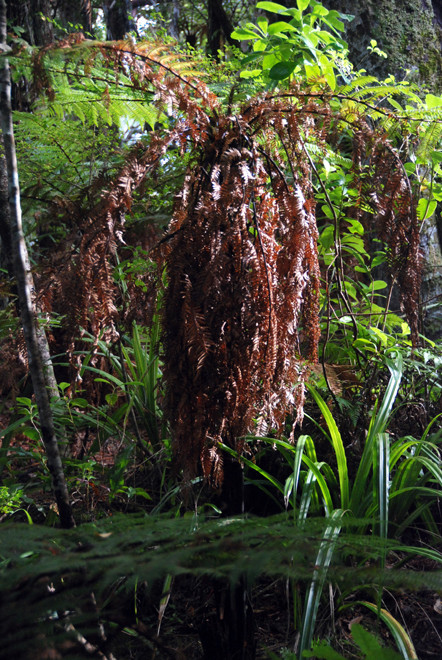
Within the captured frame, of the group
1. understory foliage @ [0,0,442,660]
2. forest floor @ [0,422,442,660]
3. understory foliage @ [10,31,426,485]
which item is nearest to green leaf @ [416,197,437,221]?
understory foliage @ [0,0,442,660]

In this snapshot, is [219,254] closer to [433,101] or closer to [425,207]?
[433,101]

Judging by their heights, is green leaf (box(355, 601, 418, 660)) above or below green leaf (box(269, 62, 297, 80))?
below

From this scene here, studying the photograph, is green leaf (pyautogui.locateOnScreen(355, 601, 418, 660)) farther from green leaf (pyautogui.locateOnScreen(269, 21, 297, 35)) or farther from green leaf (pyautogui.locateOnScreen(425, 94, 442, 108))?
green leaf (pyautogui.locateOnScreen(269, 21, 297, 35))

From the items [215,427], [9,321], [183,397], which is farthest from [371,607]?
[9,321]

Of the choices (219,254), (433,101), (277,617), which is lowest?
(277,617)

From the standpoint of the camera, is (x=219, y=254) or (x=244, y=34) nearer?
(x=219, y=254)

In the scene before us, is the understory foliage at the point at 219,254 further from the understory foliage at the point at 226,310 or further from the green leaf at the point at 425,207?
the green leaf at the point at 425,207

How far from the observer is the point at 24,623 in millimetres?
607

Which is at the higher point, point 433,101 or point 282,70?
point 282,70

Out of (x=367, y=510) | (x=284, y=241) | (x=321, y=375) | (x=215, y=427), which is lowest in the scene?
(x=367, y=510)

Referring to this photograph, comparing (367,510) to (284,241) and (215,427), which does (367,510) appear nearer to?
(215,427)

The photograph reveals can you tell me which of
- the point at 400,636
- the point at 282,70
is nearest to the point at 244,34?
the point at 282,70

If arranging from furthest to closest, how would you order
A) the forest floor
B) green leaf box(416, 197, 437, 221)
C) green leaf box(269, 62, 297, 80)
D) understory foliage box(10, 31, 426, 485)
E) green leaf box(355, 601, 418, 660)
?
green leaf box(416, 197, 437, 221)
green leaf box(269, 62, 297, 80)
the forest floor
green leaf box(355, 601, 418, 660)
understory foliage box(10, 31, 426, 485)

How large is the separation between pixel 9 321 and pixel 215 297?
1.44 m
